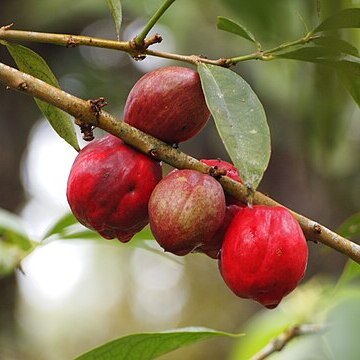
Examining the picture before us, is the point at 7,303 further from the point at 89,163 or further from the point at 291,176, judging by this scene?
the point at 89,163

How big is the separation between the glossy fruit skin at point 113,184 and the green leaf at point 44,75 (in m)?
0.07

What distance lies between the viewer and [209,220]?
2.00 ft

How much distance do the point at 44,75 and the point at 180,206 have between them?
20cm

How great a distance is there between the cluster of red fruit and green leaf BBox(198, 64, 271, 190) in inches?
1.8

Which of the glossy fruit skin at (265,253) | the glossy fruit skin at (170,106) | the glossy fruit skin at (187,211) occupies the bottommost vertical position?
the glossy fruit skin at (265,253)

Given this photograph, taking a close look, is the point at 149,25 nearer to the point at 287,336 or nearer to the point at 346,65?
the point at 346,65

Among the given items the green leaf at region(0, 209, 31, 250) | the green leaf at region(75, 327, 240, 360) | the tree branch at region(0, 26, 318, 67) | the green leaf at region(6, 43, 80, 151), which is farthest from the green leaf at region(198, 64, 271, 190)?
the green leaf at region(0, 209, 31, 250)

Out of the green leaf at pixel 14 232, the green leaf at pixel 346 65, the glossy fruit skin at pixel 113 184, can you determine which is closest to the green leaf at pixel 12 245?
the green leaf at pixel 14 232

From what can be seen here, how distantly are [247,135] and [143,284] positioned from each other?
14.3ft

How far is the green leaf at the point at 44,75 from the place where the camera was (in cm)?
71

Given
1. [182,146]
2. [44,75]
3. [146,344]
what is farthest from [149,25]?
[182,146]

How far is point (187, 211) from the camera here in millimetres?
609

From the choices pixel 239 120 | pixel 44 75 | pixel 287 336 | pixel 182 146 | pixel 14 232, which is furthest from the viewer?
pixel 182 146

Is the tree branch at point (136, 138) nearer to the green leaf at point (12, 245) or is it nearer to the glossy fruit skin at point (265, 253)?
the glossy fruit skin at point (265, 253)
